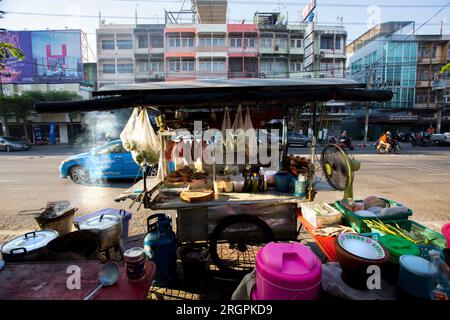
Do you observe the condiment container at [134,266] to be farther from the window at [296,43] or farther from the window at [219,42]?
the window at [296,43]

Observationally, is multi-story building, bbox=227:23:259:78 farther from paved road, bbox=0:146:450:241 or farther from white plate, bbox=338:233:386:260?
white plate, bbox=338:233:386:260

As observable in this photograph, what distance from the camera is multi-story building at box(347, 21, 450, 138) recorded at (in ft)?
96.1

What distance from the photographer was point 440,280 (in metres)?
1.82

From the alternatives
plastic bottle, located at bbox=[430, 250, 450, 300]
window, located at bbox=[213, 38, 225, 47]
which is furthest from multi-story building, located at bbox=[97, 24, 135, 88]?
plastic bottle, located at bbox=[430, 250, 450, 300]

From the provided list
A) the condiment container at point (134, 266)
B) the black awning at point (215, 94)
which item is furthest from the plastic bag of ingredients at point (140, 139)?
the condiment container at point (134, 266)

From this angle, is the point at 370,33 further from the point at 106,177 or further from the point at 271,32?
the point at 106,177

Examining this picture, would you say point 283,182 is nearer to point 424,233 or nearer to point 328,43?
point 424,233

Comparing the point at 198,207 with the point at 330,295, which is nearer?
the point at 330,295

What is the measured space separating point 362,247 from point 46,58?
36420 millimetres

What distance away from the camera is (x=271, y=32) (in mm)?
27203

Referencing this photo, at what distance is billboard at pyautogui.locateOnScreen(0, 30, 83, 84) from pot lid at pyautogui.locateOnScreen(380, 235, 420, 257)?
33.6 meters
